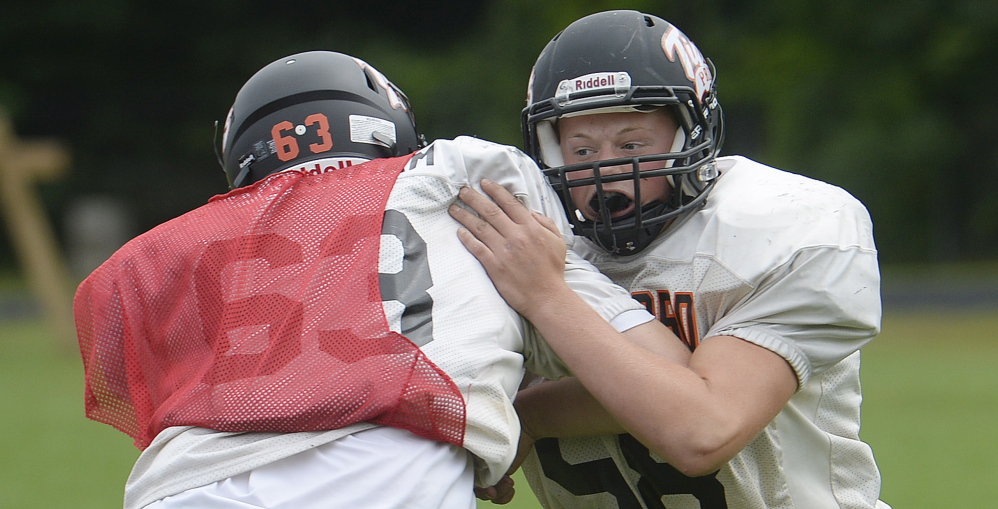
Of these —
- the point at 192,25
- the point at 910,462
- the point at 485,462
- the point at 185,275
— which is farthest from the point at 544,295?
the point at 192,25

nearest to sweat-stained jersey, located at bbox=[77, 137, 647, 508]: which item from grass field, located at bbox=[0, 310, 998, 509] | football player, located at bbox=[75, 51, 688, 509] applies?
football player, located at bbox=[75, 51, 688, 509]

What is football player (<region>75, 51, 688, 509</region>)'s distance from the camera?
5.63 ft

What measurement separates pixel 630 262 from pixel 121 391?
108 centimetres

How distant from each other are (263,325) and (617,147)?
93cm

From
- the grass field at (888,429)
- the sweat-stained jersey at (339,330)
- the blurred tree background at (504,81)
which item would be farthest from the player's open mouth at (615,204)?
the blurred tree background at (504,81)

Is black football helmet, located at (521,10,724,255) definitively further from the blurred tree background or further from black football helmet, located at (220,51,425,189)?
the blurred tree background

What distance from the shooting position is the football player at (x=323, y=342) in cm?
172

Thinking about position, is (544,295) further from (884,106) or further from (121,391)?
(884,106)

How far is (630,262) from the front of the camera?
8.00 ft

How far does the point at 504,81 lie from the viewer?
66.8 feet

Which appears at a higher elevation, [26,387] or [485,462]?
[485,462]

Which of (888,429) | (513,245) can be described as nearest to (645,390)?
(513,245)

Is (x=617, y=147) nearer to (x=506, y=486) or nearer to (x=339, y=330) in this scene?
(x=506, y=486)

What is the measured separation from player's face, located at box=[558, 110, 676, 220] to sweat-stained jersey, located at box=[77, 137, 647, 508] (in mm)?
354
